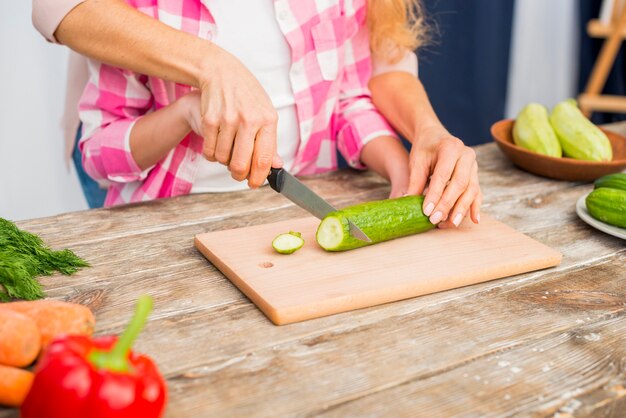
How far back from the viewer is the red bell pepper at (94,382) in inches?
30.6

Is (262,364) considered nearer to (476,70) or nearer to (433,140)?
(433,140)

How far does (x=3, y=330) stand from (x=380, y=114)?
1.42 meters

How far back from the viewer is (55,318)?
1016 mm

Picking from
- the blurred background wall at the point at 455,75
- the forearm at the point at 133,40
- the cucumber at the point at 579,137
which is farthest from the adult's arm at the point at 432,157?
the blurred background wall at the point at 455,75

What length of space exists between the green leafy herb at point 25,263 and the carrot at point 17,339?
226 mm

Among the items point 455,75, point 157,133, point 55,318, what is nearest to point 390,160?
point 157,133

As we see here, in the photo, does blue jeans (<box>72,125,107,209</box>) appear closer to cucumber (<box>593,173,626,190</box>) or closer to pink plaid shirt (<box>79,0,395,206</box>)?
pink plaid shirt (<box>79,0,395,206</box>)

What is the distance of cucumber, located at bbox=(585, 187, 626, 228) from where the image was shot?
1606 millimetres

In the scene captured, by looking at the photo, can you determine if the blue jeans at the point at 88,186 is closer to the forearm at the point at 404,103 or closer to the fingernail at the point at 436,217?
the forearm at the point at 404,103

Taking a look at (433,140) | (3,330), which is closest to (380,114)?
(433,140)

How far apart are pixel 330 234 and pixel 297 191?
15cm

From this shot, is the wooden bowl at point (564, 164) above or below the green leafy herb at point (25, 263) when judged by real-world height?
below

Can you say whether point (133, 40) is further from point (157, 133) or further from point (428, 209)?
point (428, 209)

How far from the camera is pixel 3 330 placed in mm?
938
